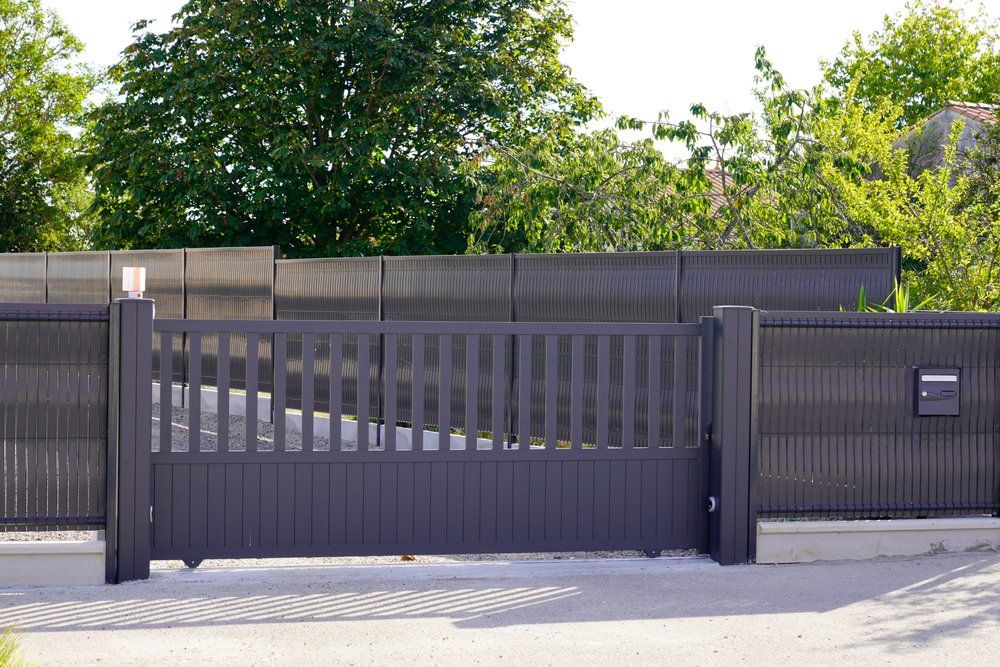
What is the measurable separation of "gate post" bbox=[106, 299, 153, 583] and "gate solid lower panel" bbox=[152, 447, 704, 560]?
0.13 meters

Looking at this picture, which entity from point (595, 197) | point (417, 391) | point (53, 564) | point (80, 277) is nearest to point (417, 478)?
point (417, 391)

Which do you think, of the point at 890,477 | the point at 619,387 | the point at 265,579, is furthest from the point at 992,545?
the point at 265,579

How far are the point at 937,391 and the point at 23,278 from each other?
20216mm

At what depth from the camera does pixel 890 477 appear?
7.08m

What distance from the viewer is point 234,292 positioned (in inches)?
644

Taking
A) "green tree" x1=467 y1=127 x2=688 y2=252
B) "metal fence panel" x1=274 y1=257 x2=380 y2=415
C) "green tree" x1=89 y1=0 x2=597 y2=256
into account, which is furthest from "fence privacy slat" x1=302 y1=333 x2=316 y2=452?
"green tree" x1=89 y1=0 x2=597 y2=256

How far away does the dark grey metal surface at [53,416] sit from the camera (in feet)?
20.5

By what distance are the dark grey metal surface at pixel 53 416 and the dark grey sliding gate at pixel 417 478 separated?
331 millimetres

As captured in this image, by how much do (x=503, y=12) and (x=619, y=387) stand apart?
22950mm

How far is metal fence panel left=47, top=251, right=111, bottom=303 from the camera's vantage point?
20.1 m

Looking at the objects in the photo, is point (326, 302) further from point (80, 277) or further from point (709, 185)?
point (80, 277)

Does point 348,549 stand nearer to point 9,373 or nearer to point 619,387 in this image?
point 9,373

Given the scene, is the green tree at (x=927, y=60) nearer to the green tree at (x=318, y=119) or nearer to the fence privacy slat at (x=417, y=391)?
the green tree at (x=318, y=119)

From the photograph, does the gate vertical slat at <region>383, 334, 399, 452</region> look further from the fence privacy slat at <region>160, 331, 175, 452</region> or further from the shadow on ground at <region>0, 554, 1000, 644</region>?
the fence privacy slat at <region>160, 331, 175, 452</region>
